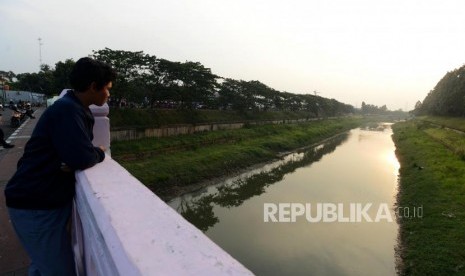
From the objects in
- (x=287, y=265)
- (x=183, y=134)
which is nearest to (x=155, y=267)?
(x=287, y=265)

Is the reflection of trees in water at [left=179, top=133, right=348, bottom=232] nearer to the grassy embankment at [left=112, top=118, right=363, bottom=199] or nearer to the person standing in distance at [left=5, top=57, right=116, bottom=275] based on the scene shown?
the grassy embankment at [left=112, top=118, right=363, bottom=199]

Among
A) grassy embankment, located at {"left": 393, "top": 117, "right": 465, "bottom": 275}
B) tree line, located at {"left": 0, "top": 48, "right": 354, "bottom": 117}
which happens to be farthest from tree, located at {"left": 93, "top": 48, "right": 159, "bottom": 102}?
grassy embankment, located at {"left": 393, "top": 117, "right": 465, "bottom": 275}

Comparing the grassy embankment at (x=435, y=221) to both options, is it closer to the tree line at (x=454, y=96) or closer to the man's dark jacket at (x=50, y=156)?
the man's dark jacket at (x=50, y=156)

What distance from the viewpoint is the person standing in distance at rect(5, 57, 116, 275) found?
1.78 meters

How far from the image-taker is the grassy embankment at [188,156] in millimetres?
14508

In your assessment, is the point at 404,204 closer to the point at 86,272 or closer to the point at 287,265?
the point at 287,265

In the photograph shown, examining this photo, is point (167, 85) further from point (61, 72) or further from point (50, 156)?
point (50, 156)

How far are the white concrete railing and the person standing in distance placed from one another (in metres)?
0.12

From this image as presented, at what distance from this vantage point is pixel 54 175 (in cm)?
189

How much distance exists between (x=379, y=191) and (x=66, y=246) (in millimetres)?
15591

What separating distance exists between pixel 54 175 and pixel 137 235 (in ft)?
3.38

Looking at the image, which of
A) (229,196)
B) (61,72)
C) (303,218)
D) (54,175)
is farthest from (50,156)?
(61,72)

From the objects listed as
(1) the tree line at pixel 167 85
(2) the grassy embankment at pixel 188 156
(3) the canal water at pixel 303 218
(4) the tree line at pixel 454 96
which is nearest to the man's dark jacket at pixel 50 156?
(3) the canal water at pixel 303 218

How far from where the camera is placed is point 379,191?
15.4 metres
